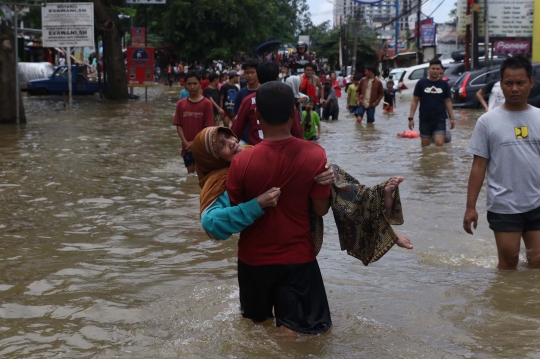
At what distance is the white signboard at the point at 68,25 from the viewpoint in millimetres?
24500

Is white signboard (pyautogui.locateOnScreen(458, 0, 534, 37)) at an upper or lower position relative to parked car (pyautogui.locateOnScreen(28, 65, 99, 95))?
upper

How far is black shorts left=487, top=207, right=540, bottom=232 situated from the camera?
5340 millimetres

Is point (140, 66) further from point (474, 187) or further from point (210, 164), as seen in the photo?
point (210, 164)

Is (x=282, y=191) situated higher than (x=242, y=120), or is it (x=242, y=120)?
(x=242, y=120)

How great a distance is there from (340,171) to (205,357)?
50.1 inches

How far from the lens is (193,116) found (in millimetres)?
10078

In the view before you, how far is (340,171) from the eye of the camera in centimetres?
416

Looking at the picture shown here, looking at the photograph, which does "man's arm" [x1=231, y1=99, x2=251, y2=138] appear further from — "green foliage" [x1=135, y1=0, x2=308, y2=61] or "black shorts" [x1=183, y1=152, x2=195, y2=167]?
"green foliage" [x1=135, y1=0, x2=308, y2=61]

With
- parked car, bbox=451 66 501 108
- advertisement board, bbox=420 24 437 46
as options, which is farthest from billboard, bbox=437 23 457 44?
parked car, bbox=451 66 501 108

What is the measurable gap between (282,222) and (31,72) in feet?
115

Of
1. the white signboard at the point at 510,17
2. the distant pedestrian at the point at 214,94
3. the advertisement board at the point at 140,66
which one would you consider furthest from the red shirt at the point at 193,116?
the white signboard at the point at 510,17

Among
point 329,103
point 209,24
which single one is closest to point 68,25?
point 329,103

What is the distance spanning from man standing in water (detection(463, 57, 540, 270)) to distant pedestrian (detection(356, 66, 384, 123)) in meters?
14.0

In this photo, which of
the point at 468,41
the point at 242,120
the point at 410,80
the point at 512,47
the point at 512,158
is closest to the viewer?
the point at 512,158
